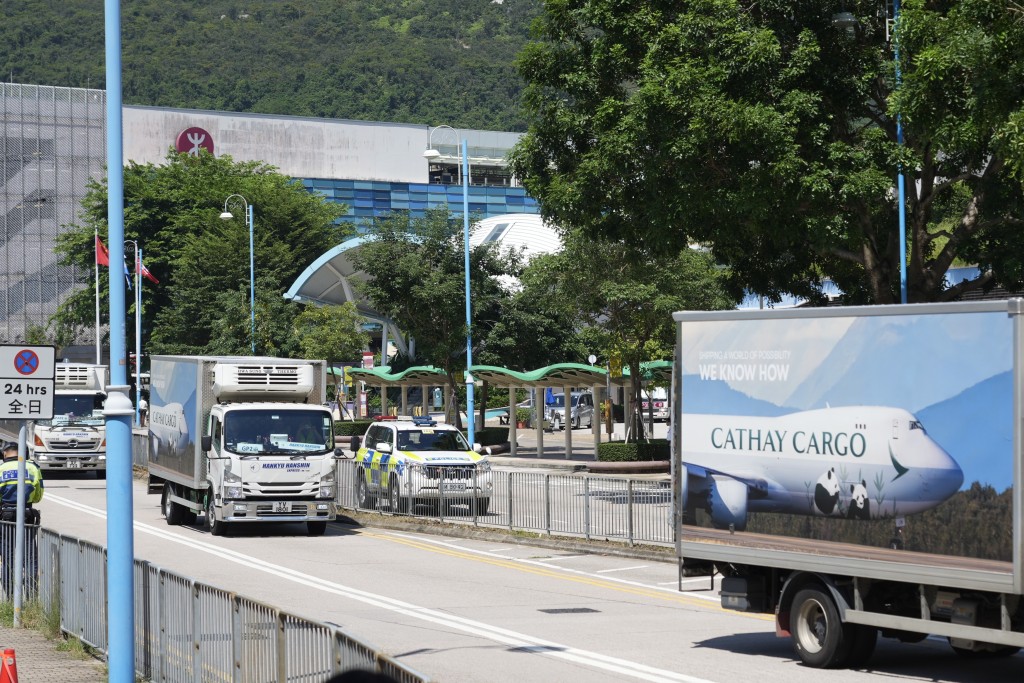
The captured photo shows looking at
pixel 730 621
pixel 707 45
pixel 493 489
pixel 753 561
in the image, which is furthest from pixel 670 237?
pixel 753 561

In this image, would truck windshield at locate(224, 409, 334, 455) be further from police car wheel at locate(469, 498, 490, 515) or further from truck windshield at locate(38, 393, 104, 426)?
truck windshield at locate(38, 393, 104, 426)

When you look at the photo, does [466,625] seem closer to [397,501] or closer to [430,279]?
[397,501]

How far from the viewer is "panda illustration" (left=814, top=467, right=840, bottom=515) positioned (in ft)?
A: 40.0

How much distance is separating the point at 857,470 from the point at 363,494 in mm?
17668

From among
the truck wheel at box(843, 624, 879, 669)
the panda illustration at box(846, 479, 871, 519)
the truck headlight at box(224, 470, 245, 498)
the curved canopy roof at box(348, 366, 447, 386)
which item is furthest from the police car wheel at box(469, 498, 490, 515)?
the curved canopy roof at box(348, 366, 447, 386)

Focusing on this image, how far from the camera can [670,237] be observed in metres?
26.6

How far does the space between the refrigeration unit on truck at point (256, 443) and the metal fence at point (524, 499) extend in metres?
1.90

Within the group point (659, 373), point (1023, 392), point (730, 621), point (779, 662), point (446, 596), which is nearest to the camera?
point (1023, 392)

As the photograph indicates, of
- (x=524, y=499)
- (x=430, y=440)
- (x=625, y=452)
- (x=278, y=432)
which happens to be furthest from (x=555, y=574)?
(x=625, y=452)

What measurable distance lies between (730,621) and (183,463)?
13.5 meters

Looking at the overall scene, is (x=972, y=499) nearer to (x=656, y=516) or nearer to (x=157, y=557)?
(x=656, y=516)

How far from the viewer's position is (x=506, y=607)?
1656 centimetres

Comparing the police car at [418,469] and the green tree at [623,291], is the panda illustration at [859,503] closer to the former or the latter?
the police car at [418,469]

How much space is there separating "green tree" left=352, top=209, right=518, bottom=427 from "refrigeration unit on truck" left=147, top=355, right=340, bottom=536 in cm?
2280
